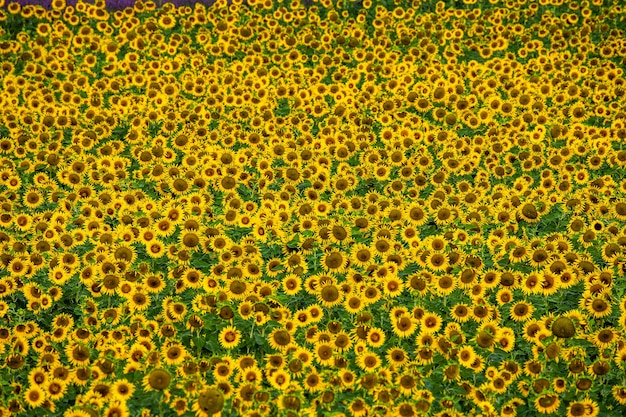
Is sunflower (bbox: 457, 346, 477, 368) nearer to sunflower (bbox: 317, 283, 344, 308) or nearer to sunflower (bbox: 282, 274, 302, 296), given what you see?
sunflower (bbox: 317, 283, 344, 308)

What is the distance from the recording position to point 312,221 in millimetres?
7098

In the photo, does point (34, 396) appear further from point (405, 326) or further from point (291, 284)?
point (405, 326)

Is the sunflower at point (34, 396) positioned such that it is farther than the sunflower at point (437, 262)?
No

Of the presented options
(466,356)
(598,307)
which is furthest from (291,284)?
(598,307)

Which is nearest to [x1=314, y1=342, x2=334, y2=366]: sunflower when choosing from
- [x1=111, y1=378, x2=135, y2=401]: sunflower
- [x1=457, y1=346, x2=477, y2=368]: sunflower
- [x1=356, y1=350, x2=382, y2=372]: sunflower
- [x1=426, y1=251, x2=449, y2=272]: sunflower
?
[x1=356, y1=350, x2=382, y2=372]: sunflower

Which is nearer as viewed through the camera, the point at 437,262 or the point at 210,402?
the point at 210,402

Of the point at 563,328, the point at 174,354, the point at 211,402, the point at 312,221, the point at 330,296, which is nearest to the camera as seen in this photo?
the point at 211,402

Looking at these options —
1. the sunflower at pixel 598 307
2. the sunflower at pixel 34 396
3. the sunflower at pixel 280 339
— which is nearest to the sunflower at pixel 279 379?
the sunflower at pixel 280 339

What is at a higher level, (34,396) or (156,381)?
(156,381)

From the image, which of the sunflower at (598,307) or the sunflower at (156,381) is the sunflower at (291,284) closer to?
the sunflower at (156,381)

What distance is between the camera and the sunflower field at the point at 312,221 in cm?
547

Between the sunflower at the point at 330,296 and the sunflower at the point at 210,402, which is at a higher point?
the sunflower at the point at 330,296

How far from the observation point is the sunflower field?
5.47 metres

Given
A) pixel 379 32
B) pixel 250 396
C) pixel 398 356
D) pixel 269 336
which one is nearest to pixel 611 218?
pixel 398 356
